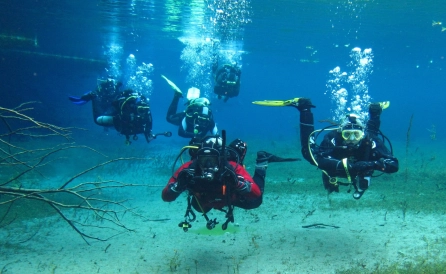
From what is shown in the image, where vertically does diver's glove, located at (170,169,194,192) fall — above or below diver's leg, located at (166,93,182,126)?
above

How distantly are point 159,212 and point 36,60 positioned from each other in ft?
76.3

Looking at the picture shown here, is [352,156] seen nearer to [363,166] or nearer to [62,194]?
[363,166]

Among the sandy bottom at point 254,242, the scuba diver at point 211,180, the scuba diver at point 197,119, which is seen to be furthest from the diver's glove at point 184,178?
the scuba diver at point 197,119

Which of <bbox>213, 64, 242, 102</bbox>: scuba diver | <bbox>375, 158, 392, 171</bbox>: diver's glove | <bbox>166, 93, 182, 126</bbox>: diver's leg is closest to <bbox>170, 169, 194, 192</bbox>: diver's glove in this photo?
<bbox>375, 158, 392, 171</bbox>: diver's glove

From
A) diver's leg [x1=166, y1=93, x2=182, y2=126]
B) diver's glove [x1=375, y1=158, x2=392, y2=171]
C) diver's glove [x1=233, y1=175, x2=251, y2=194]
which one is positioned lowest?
diver's leg [x1=166, y1=93, x2=182, y2=126]

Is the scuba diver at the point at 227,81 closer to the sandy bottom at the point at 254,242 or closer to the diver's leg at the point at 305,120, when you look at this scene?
the sandy bottom at the point at 254,242

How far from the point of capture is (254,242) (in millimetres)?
6203

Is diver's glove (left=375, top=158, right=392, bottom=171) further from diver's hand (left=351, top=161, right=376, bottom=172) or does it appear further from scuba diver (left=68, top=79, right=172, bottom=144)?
scuba diver (left=68, top=79, right=172, bottom=144)

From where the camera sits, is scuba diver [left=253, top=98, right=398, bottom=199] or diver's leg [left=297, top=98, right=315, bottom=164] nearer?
scuba diver [left=253, top=98, right=398, bottom=199]

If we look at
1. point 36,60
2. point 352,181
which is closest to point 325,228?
point 352,181

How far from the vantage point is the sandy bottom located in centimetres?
526

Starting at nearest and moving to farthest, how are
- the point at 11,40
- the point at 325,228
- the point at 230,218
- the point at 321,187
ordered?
the point at 230,218 < the point at 325,228 < the point at 321,187 < the point at 11,40

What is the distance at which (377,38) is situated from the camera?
26250mm

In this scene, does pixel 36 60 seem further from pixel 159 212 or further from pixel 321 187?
pixel 321 187
